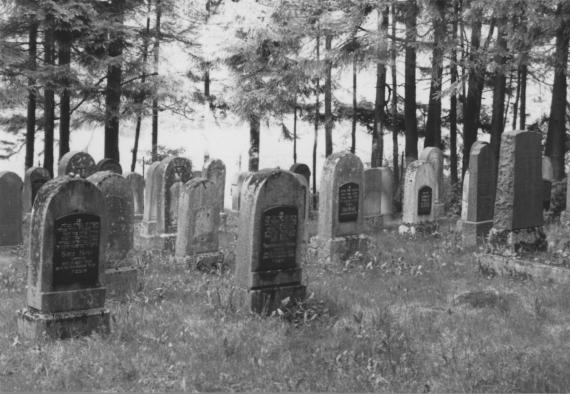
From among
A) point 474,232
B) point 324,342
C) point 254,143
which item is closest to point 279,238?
point 324,342

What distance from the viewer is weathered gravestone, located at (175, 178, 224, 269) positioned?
11719 millimetres

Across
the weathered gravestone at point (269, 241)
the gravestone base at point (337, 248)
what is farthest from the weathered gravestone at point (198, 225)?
the weathered gravestone at point (269, 241)

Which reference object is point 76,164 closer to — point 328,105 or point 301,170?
point 301,170

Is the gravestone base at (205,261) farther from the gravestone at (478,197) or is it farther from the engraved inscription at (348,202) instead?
the gravestone at (478,197)

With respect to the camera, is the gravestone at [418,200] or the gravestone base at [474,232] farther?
the gravestone at [418,200]

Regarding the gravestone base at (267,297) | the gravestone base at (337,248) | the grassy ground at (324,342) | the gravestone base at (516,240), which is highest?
the gravestone base at (516,240)

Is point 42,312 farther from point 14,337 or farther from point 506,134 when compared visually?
point 506,134

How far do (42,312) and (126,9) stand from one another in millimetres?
18581

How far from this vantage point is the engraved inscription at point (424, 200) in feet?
52.8

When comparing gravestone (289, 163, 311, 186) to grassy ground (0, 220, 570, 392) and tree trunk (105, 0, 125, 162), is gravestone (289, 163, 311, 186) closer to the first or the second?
tree trunk (105, 0, 125, 162)

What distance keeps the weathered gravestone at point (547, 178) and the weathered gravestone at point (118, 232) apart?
485 inches

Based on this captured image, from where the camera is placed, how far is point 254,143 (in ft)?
86.1

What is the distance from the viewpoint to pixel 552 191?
18.0 meters

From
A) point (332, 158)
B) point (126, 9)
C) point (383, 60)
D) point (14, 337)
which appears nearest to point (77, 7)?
point (126, 9)
